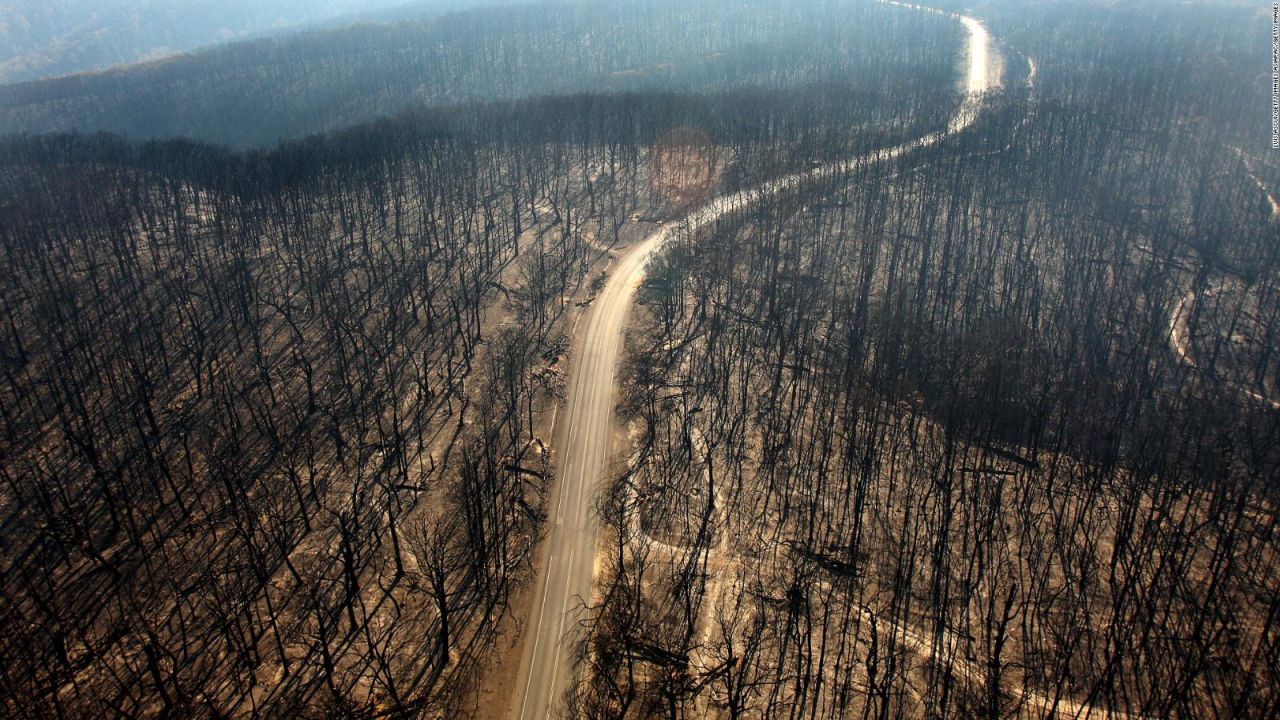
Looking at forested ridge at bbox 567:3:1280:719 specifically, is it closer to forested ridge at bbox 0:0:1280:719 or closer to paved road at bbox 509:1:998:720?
forested ridge at bbox 0:0:1280:719

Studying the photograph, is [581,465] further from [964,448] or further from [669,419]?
[964,448]

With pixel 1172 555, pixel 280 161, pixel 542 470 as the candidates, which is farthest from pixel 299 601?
pixel 280 161

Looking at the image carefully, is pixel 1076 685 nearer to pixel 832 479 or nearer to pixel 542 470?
pixel 832 479

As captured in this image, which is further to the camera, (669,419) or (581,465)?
(669,419)

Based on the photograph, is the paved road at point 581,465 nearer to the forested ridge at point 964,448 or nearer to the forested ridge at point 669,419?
the forested ridge at point 669,419

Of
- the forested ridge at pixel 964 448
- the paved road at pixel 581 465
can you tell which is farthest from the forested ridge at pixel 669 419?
the paved road at pixel 581 465

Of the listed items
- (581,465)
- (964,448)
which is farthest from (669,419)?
(964,448)

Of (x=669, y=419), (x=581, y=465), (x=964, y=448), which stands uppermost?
(x=669, y=419)

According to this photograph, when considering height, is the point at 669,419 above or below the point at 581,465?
above
